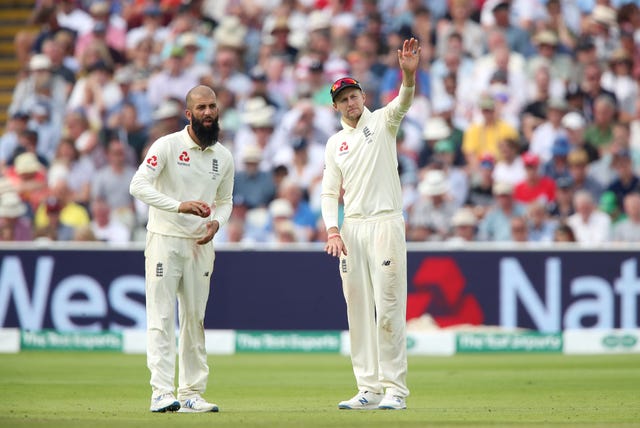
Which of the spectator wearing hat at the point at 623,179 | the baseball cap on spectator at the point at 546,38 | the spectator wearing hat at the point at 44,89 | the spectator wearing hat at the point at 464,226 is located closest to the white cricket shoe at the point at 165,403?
the spectator wearing hat at the point at 464,226

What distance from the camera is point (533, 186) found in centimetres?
1449

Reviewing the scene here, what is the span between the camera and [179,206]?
7758 mm

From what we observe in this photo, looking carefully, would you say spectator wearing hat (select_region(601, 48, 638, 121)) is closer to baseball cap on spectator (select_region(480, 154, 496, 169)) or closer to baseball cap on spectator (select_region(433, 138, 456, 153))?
baseball cap on spectator (select_region(480, 154, 496, 169))

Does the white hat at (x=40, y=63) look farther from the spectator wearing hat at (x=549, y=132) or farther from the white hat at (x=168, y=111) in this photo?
the spectator wearing hat at (x=549, y=132)

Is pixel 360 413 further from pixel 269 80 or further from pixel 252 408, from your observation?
pixel 269 80

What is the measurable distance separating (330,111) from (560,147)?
8.95 feet

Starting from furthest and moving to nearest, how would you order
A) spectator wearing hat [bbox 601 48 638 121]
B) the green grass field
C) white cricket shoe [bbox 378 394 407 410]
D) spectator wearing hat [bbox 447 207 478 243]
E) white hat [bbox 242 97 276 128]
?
white hat [bbox 242 97 276 128] → spectator wearing hat [bbox 601 48 638 121] → spectator wearing hat [bbox 447 207 478 243] → white cricket shoe [bbox 378 394 407 410] → the green grass field

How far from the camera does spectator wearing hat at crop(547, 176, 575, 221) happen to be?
1412cm

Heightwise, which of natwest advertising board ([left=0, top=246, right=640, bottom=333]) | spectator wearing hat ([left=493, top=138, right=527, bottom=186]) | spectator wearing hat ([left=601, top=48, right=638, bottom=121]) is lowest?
natwest advertising board ([left=0, top=246, right=640, bottom=333])

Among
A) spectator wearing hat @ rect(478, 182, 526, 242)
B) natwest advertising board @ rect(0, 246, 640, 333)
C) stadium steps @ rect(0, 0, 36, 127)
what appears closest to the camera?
natwest advertising board @ rect(0, 246, 640, 333)

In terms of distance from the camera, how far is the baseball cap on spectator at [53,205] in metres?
14.8

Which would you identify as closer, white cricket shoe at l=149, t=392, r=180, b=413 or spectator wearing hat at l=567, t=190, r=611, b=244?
white cricket shoe at l=149, t=392, r=180, b=413

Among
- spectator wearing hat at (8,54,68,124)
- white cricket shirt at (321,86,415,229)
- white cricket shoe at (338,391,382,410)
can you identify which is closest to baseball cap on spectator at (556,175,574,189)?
white cricket shirt at (321,86,415,229)

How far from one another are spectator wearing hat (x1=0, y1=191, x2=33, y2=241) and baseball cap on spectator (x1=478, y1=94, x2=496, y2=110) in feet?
16.9
